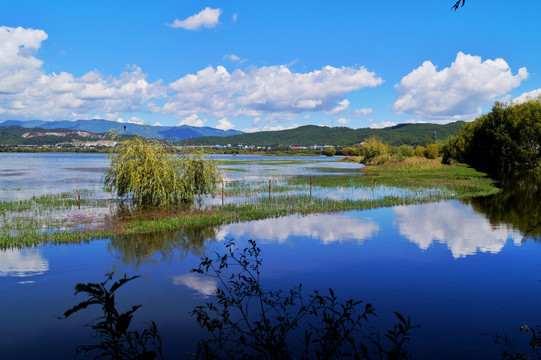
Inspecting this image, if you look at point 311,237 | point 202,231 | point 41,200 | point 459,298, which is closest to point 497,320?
point 459,298

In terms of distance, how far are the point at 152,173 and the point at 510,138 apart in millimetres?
67489

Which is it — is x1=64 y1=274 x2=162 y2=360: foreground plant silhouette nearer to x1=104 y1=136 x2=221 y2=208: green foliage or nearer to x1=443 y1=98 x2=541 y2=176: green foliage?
x1=104 y1=136 x2=221 y2=208: green foliage

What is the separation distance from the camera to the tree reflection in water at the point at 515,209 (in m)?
20.9

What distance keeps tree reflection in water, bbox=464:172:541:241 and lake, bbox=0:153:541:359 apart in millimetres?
451

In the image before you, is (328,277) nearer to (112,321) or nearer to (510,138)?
(112,321)

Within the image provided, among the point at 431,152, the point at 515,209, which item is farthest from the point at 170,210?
the point at 431,152

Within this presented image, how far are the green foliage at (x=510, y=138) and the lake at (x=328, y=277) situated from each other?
181ft

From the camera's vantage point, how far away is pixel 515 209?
2669cm

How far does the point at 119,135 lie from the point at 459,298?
22915 mm

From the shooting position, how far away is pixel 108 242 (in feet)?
54.8

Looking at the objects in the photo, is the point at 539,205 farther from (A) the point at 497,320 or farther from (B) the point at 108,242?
(B) the point at 108,242

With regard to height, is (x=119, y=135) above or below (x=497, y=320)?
above

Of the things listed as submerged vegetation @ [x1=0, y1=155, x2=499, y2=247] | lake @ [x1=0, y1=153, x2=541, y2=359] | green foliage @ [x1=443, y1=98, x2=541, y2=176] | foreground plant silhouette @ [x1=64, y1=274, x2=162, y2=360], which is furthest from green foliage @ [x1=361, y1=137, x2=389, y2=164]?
foreground plant silhouette @ [x1=64, y1=274, x2=162, y2=360]

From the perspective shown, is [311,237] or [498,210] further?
[498,210]
